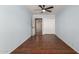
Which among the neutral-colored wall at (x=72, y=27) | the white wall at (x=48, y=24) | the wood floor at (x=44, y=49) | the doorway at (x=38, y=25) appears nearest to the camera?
the neutral-colored wall at (x=72, y=27)

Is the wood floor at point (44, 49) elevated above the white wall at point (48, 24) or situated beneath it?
situated beneath

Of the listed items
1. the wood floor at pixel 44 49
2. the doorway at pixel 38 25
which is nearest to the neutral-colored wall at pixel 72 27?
the wood floor at pixel 44 49

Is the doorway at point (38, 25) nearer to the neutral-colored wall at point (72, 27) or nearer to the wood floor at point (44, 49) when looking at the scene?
the wood floor at point (44, 49)

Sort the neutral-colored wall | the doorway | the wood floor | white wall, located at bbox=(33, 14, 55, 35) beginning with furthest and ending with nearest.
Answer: white wall, located at bbox=(33, 14, 55, 35) → the doorway → the wood floor → the neutral-colored wall

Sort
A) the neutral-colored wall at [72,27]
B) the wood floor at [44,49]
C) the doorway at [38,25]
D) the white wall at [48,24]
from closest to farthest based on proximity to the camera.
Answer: the neutral-colored wall at [72,27] < the wood floor at [44,49] < the doorway at [38,25] < the white wall at [48,24]

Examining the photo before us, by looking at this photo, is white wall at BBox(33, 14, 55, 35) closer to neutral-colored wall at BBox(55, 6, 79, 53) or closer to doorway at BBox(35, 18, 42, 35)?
doorway at BBox(35, 18, 42, 35)

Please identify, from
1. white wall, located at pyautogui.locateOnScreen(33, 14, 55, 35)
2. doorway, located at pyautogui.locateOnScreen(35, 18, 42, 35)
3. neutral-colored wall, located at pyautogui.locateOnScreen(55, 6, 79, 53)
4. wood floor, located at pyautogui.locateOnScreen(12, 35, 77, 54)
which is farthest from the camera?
white wall, located at pyautogui.locateOnScreen(33, 14, 55, 35)

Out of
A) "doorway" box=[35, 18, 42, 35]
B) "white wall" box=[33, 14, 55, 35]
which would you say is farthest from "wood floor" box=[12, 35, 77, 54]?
"white wall" box=[33, 14, 55, 35]
